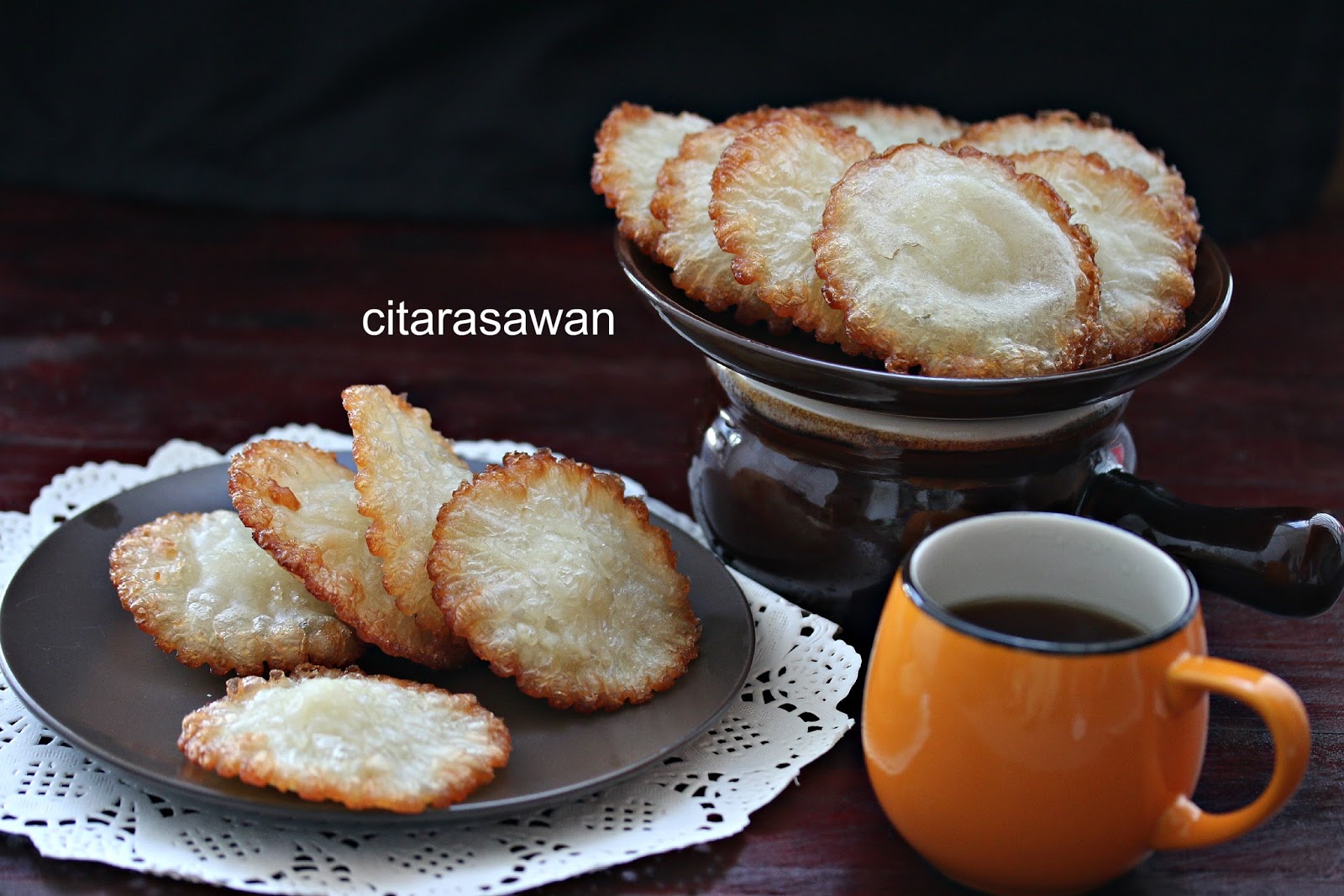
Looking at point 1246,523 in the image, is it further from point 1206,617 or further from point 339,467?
point 339,467

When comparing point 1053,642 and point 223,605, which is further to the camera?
point 223,605

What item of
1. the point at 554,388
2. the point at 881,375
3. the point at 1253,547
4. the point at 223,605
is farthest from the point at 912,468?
the point at 554,388

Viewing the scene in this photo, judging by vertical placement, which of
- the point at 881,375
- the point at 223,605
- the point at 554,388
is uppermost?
the point at 881,375

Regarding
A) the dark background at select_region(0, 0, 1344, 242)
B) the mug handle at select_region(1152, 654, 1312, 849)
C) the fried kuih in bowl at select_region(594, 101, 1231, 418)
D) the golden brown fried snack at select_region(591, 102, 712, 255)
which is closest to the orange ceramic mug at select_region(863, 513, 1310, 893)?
the mug handle at select_region(1152, 654, 1312, 849)

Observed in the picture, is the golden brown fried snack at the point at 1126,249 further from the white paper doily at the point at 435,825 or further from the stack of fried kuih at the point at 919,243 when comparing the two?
the white paper doily at the point at 435,825

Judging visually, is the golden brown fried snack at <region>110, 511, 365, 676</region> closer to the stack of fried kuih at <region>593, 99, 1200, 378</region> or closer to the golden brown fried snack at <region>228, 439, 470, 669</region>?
the golden brown fried snack at <region>228, 439, 470, 669</region>

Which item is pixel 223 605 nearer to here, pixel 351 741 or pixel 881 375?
pixel 351 741

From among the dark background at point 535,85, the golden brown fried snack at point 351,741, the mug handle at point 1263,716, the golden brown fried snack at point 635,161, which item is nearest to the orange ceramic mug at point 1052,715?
the mug handle at point 1263,716

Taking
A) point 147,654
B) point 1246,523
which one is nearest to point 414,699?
point 147,654
